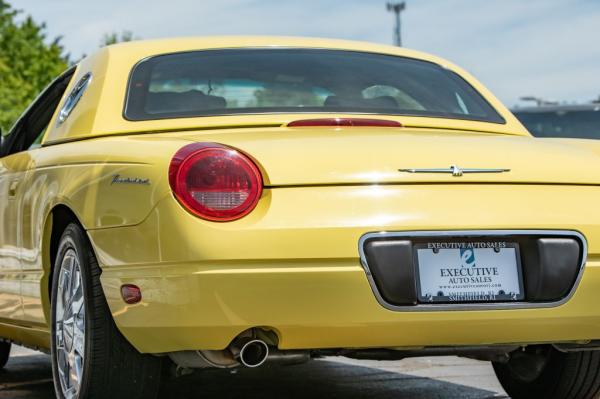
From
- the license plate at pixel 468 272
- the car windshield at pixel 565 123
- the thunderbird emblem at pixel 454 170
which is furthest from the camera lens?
the car windshield at pixel 565 123

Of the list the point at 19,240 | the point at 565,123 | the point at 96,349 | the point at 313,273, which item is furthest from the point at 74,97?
the point at 565,123

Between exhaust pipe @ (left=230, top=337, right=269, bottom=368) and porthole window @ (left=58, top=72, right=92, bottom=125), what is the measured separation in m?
1.63

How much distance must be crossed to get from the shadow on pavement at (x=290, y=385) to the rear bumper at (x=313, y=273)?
1759 millimetres

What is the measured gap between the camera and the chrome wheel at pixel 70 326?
4551 mm

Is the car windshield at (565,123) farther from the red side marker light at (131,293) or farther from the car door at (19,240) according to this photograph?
the red side marker light at (131,293)

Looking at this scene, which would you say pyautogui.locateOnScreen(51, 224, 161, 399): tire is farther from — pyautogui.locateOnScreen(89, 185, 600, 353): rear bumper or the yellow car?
pyautogui.locateOnScreen(89, 185, 600, 353): rear bumper

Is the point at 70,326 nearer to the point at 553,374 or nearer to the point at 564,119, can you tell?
the point at 553,374

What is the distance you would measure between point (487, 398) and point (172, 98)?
210cm

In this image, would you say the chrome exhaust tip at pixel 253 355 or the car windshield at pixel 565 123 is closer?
the chrome exhaust tip at pixel 253 355

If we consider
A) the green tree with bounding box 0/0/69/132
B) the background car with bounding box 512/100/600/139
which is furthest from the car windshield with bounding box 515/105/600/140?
the green tree with bounding box 0/0/69/132

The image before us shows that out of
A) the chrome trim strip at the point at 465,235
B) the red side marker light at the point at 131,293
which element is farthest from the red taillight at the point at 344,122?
the red side marker light at the point at 131,293

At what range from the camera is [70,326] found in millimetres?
4711

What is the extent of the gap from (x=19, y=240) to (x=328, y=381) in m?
1.84

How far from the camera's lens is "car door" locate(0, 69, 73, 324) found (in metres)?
5.21
